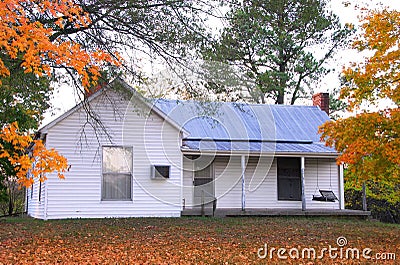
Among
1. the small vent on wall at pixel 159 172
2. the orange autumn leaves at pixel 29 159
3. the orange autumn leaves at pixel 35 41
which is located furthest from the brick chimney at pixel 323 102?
the orange autumn leaves at pixel 29 159

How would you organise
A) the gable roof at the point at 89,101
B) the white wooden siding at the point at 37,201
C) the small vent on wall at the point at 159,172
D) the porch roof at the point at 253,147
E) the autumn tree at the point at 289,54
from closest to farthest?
the gable roof at the point at 89,101, the white wooden siding at the point at 37,201, the small vent on wall at the point at 159,172, the porch roof at the point at 253,147, the autumn tree at the point at 289,54

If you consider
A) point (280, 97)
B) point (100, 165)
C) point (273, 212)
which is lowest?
point (273, 212)

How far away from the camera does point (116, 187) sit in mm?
16875

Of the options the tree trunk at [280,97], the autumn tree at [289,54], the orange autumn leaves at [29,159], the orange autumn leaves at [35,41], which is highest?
the autumn tree at [289,54]

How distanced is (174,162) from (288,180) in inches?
200

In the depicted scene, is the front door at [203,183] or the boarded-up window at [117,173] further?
the front door at [203,183]

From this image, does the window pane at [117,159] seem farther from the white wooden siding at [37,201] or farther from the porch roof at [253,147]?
the white wooden siding at [37,201]

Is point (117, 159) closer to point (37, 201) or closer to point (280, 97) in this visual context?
point (37, 201)

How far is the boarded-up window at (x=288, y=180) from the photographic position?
19922 millimetres

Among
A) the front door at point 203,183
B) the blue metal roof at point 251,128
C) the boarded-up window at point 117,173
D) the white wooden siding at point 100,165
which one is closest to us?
the white wooden siding at point 100,165

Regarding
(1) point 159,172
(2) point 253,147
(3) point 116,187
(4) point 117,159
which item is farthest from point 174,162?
(2) point 253,147

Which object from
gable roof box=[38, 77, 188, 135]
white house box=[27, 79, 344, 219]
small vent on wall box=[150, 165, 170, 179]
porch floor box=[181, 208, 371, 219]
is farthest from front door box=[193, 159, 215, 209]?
gable roof box=[38, 77, 188, 135]

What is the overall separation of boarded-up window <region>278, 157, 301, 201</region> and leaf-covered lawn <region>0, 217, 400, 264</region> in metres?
3.93

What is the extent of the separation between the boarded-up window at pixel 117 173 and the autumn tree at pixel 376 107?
7751 millimetres
